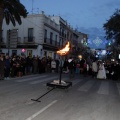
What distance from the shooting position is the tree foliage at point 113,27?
109 ft

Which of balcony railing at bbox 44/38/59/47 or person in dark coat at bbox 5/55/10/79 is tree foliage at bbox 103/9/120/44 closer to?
balcony railing at bbox 44/38/59/47

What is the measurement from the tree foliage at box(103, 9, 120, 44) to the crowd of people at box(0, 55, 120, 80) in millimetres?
7082

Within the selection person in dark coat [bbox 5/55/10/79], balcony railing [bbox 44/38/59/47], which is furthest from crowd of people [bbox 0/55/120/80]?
balcony railing [bbox 44/38/59/47]

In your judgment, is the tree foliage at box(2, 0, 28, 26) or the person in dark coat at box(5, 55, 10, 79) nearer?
the person in dark coat at box(5, 55, 10, 79)

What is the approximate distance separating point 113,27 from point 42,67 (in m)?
11.7

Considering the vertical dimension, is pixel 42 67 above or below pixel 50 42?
below

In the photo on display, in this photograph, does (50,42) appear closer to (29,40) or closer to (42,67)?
(29,40)

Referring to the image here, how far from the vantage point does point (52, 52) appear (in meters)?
52.2

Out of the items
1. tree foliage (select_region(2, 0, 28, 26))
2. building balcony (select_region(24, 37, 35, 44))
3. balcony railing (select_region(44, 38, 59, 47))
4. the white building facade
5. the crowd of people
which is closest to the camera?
the crowd of people

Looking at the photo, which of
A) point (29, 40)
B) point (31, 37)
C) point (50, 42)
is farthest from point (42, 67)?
point (50, 42)

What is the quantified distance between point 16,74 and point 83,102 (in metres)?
11.8

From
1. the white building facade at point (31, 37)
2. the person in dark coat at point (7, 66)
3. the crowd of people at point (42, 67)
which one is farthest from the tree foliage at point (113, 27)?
the person in dark coat at point (7, 66)

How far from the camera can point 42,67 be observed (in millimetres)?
27750

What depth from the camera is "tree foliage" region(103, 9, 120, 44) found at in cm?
3338
